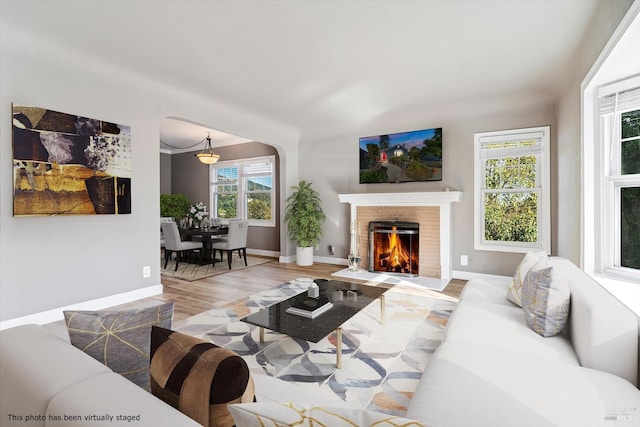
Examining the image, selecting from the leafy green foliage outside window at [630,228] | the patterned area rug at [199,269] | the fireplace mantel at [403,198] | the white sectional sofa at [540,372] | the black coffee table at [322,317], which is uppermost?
the fireplace mantel at [403,198]

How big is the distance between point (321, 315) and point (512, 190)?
3639 mm

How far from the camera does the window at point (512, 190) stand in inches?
165

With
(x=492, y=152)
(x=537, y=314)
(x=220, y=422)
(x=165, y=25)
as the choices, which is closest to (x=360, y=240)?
(x=492, y=152)

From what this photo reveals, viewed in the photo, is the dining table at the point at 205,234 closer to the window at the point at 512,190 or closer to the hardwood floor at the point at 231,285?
the hardwood floor at the point at 231,285

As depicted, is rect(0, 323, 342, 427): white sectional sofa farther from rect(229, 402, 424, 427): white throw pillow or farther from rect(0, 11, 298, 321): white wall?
rect(0, 11, 298, 321): white wall

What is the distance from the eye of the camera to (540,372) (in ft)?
4.25

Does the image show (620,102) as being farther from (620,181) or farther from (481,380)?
(481,380)

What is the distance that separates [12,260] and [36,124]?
127 centimetres

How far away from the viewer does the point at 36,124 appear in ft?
9.38

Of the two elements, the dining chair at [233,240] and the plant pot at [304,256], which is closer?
the dining chair at [233,240]

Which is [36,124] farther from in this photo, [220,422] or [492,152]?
[492,152]

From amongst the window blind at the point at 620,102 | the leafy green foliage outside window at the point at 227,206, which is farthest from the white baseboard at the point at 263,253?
the window blind at the point at 620,102

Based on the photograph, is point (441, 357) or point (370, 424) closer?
point (370, 424)

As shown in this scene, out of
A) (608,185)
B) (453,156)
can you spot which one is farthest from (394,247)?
(608,185)
